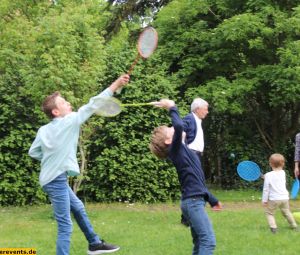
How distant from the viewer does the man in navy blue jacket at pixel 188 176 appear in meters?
4.81

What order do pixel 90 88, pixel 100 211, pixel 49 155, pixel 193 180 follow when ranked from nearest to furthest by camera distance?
pixel 193 180, pixel 49 155, pixel 90 88, pixel 100 211

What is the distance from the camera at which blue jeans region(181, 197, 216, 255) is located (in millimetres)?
4805

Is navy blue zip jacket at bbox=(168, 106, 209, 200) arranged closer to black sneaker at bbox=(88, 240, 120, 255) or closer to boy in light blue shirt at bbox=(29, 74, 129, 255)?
boy in light blue shirt at bbox=(29, 74, 129, 255)

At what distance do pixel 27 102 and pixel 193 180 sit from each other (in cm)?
609

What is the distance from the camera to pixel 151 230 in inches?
299

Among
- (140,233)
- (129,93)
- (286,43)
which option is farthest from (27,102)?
(286,43)

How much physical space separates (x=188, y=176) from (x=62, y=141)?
1.31m

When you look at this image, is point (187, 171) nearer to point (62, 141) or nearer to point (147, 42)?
point (62, 141)

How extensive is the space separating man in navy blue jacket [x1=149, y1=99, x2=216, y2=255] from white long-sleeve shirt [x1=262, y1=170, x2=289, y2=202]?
8.75 ft

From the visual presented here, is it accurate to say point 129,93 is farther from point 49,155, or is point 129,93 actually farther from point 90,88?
point 49,155

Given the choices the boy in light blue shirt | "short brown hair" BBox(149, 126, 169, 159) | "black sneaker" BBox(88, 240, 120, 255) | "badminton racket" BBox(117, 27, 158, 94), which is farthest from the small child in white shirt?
the boy in light blue shirt

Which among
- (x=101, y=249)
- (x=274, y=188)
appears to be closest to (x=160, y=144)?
(x=101, y=249)

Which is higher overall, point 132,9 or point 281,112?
point 132,9

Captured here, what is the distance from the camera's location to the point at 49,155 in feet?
17.4
